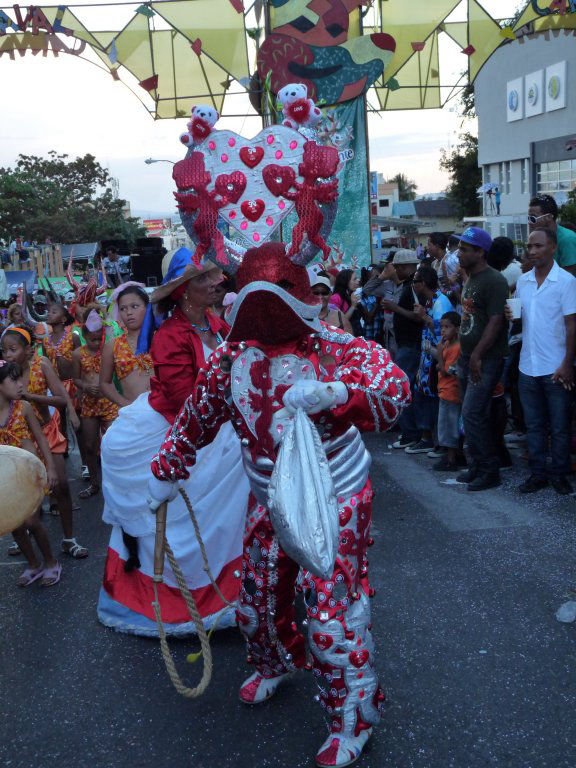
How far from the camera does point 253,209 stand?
292 cm

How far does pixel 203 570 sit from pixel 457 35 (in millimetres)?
10430

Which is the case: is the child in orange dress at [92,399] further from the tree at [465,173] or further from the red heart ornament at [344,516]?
the tree at [465,173]

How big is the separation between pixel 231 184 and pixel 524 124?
36737mm

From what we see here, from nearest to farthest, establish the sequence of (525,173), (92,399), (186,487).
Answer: (186,487) < (92,399) < (525,173)

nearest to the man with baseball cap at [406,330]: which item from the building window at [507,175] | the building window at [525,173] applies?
the building window at [525,173]

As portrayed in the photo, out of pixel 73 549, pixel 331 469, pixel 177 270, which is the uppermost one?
pixel 177 270

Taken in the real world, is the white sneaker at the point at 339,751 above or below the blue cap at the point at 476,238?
below

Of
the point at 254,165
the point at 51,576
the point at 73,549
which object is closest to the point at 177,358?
the point at 254,165

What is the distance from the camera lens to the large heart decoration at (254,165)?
2883mm

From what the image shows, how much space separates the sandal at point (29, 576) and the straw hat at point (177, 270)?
2063 millimetres

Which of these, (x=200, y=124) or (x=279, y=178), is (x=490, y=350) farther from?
(x=200, y=124)

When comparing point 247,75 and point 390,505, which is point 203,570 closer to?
point 390,505

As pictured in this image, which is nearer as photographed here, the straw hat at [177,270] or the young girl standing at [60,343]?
the straw hat at [177,270]

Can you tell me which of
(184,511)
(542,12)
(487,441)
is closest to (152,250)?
(542,12)
